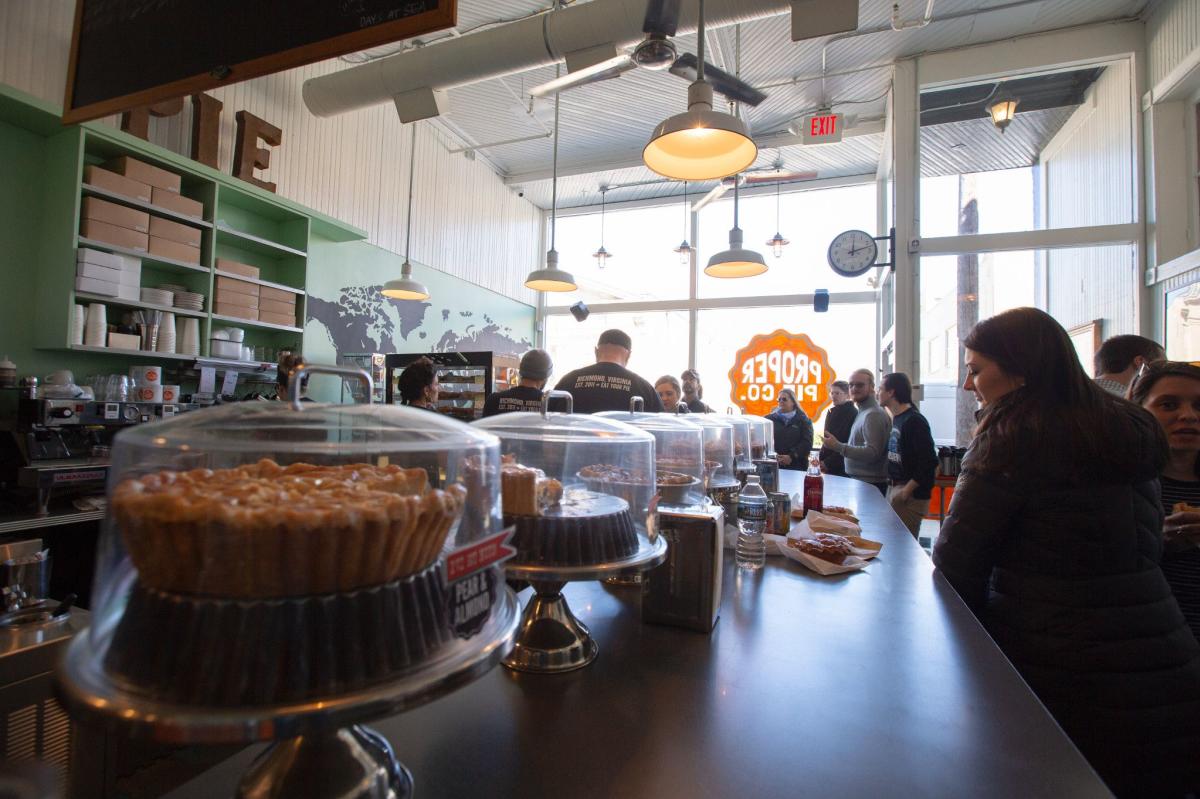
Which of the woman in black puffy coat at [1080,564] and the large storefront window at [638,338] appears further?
the large storefront window at [638,338]

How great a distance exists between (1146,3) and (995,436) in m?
6.46

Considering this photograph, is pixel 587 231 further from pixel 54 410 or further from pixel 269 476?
pixel 269 476

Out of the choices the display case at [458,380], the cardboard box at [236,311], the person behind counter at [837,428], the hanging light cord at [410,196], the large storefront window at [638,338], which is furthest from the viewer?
the large storefront window at [638,338]

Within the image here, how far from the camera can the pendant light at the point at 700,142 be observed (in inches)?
98.0

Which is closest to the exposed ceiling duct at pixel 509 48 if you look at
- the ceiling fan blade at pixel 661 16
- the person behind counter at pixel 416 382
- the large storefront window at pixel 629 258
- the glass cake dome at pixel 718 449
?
the ceiling fan blade at pixel 661 16

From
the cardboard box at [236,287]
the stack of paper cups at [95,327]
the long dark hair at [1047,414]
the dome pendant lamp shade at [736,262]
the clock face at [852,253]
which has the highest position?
the clock face at [852,253]

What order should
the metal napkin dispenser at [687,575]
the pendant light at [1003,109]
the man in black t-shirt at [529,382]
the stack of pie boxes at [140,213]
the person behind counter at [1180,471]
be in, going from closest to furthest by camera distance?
the metal napkin dispenser at [687,575], the person behind counter at [1180,471], the man in black t-shirt at [529,382], the stack of pie boxes at [140,213], the pendant light at [1003,109]

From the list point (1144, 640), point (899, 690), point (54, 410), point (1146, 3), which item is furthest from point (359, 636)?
point (1146, 3)

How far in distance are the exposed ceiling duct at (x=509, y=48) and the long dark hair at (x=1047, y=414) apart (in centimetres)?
333

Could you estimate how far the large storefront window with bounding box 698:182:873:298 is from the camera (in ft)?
26.0

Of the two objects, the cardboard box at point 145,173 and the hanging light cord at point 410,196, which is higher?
the hanging light cord at point 410,196

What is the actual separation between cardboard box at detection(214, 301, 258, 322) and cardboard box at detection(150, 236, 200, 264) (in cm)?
36

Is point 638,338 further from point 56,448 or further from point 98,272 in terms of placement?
point 56,448

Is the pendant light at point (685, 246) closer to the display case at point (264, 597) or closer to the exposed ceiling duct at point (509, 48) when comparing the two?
the exposed ceiling duct at point (509, 48)
